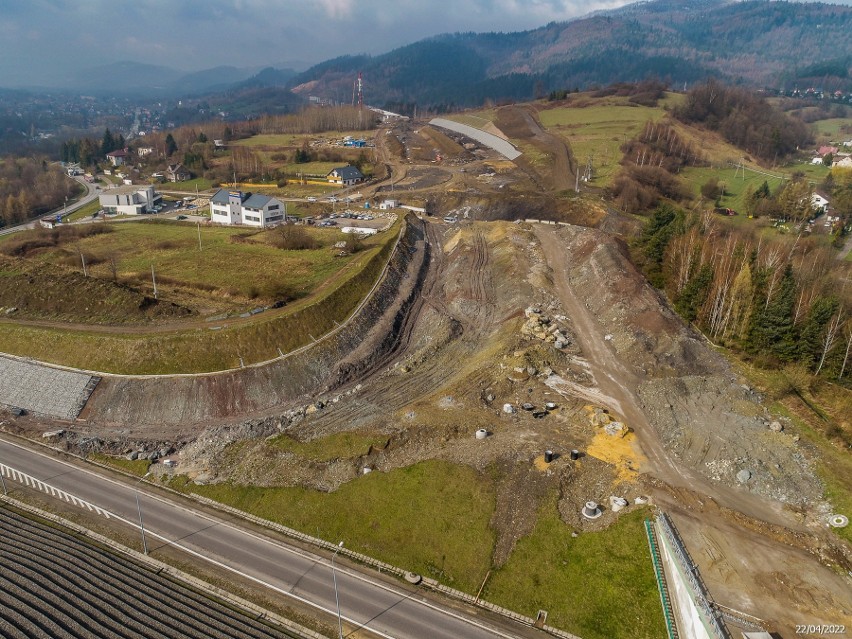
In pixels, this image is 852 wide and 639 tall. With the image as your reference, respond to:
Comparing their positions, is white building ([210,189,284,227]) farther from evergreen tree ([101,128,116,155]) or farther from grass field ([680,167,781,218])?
evergreen tree ([101,128,116,155])

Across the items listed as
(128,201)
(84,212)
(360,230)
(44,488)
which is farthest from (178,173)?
(44,488)

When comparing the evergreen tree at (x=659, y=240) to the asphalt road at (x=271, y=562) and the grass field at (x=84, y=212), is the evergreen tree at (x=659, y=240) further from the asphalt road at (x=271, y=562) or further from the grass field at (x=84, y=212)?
the grass field at (x=84, y=212)

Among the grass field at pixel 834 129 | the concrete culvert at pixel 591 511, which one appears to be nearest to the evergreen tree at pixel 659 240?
the concrete culvert at pixel 591 511

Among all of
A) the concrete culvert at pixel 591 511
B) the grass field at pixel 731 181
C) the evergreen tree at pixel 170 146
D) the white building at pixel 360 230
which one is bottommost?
the concrete culvert at pixel 591 511

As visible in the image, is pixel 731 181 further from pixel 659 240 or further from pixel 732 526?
pixel 732 526

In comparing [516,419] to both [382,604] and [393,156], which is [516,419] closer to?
[382,604]

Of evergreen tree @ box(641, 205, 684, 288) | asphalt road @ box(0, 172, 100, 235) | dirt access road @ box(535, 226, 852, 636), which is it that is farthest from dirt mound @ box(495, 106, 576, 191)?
asphalt road @ box(0, 172, 100, 235)
